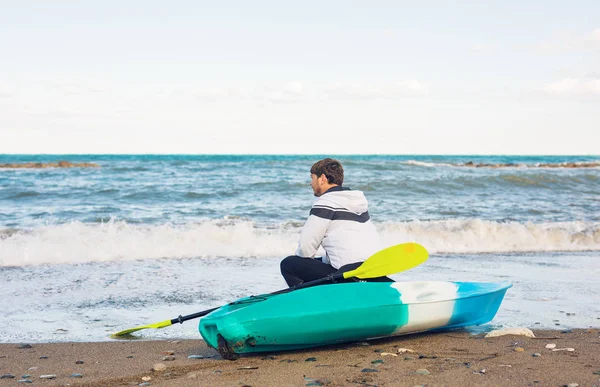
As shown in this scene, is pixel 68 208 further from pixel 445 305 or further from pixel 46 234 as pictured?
pixel 445 305

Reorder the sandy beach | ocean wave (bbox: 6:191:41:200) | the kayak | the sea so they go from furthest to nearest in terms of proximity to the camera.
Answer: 1. ocean wave (bbox: 6:191:41:200)
2. the sea
3. the kayak
4. the sandy beach

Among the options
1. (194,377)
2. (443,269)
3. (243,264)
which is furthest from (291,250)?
(194,377)

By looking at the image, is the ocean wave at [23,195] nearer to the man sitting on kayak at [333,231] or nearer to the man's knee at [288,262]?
the man's knee at [288,262]

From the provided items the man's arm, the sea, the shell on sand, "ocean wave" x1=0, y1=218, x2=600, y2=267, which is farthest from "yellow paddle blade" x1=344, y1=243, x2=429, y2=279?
"ocean wave" x1=0, y1=218, x2=600, y2=267

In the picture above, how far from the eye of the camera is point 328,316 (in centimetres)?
374

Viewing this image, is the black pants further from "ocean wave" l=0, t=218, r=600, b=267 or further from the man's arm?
"ocean wave" l=0, t=218, r=600, b=267

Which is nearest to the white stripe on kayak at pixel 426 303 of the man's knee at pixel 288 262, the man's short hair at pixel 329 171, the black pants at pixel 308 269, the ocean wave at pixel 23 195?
the black pants at pixel 308 269

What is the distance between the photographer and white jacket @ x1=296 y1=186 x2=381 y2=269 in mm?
4020

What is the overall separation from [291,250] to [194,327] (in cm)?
447

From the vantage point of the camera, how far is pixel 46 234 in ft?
31.5

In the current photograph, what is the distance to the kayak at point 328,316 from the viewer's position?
3.66 metres

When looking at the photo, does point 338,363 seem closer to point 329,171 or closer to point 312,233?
point 312,233

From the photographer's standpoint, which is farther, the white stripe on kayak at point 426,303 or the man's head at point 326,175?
the man's head at point 326,175

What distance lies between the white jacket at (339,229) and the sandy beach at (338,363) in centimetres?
58
